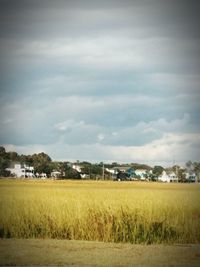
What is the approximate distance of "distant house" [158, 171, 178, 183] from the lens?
146 feet

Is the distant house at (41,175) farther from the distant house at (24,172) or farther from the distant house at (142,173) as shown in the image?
the distant house at (142,173)

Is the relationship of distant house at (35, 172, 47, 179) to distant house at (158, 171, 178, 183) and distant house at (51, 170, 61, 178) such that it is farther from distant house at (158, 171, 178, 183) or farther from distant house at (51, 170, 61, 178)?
distant house at (158, 171, 178, 183)

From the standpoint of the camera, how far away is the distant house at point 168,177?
44.6 metres

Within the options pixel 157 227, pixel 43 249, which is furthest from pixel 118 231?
pixel 43 249

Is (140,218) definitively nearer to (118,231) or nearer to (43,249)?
(118,231)

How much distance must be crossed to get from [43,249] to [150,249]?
1.69 meters

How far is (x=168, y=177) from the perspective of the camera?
4744 cm

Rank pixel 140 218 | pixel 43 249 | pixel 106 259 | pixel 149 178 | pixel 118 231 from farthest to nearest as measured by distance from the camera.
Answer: pixel 149 178 < pixel 140 218 < pixel 118 231 < pixel 43 249 < pixel 106 259

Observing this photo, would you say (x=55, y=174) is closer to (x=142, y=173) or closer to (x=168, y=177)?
(x=168, y=177)

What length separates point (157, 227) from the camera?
38.1 ft

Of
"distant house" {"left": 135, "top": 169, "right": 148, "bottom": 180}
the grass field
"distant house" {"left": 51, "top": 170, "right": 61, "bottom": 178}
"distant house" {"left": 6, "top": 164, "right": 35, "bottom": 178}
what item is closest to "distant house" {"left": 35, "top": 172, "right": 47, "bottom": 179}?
"distant house" {"left": 6, "top": 164, "right": 35, "bottom": 178}

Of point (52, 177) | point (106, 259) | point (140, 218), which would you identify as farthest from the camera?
point (52, 177)

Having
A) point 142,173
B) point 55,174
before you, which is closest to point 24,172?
point 55,174

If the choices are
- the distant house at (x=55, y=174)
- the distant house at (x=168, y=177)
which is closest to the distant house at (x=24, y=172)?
the distant house at (x=55, y=174)
